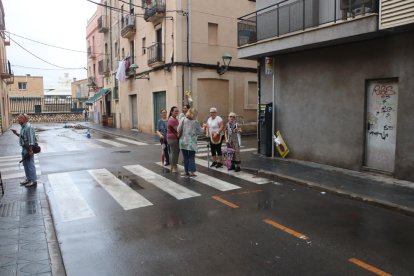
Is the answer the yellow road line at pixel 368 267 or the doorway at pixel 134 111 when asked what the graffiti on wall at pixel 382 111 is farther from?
the doorway at pixel 134 111

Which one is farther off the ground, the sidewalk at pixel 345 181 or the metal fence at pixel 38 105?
the metal fence at pixel 38 105

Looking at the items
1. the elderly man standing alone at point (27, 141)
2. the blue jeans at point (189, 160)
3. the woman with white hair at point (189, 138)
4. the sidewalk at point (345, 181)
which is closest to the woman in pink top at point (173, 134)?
the woman with white hair at point (189, 138)

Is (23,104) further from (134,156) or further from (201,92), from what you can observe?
(134,156)

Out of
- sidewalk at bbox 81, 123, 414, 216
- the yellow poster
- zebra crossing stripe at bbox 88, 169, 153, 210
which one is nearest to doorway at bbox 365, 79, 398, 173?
sidewalk at bbox 81, 123, 414, 216

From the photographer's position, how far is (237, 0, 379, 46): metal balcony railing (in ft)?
29.5

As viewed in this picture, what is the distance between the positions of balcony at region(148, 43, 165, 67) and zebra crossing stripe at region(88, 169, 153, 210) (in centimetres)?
1184

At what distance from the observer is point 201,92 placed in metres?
20.6

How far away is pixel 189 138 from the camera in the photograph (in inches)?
359

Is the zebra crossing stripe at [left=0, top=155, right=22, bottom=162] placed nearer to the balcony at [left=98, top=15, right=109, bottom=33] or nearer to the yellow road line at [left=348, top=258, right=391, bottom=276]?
the yellow road line at [left=348, top=258, right=391, bottom=276]

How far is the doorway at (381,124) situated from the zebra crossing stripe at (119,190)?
5.86 m

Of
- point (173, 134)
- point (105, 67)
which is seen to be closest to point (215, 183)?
point (173, 134)

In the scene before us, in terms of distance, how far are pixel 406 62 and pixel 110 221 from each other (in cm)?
721

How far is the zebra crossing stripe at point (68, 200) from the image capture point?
6.19 m

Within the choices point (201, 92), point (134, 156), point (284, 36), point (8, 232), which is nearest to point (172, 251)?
point (8, 232)
